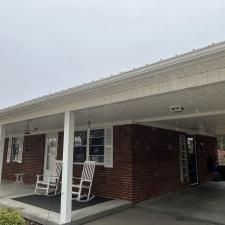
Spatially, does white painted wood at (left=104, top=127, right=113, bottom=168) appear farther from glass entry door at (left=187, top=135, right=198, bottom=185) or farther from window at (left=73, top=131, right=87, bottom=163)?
glass entry door at (left=187, top=135, right=198, bottom=185)

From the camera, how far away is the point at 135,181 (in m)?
7.39

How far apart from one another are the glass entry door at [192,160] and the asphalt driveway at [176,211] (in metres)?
1.47

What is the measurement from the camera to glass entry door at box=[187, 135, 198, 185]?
→ 10.2 metres

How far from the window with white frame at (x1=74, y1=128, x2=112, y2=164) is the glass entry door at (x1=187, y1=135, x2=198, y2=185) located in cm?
377

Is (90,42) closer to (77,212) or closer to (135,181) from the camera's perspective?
(135,181)

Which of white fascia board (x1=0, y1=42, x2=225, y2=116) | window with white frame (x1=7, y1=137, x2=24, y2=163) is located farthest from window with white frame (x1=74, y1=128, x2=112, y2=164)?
window with white frame (x1=7, y1=137, x2=24, y2=163)

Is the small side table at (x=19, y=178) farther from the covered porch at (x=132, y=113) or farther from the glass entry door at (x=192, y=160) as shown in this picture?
the glass entry door at (x=192, y=160)

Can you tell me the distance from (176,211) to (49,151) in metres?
6.06

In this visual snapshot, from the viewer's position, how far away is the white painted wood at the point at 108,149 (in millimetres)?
8016

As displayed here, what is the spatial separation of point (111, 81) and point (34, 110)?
297 cm

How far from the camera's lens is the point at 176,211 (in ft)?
21.0

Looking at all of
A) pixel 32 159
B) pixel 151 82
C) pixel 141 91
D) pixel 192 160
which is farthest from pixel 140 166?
pixel 32 159

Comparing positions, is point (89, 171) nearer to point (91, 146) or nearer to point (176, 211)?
point (91, 146)

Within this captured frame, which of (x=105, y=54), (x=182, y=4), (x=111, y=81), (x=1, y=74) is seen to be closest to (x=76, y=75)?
(x=105, y=54)
